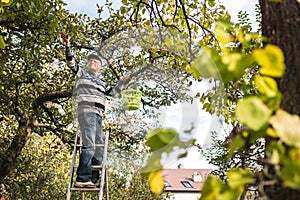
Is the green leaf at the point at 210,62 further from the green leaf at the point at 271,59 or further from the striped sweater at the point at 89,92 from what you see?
the striped sweater at the point at 89,92

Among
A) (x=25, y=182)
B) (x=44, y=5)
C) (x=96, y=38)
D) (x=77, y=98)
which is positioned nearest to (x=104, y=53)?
(x=77, y=98)

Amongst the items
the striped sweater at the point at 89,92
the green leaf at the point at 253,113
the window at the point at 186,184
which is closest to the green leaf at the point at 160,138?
the green leaf at the point at 253,113

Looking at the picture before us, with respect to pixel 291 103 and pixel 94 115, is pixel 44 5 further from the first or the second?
pixel 291 103

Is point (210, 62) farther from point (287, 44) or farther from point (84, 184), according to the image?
point (84, 184)

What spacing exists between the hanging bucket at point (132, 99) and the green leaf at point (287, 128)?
2.49m

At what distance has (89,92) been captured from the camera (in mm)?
4227

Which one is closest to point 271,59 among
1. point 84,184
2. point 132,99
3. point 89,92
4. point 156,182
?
point 156,182

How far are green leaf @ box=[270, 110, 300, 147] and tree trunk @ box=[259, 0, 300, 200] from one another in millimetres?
253

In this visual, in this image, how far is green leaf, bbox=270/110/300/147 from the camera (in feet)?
2.04

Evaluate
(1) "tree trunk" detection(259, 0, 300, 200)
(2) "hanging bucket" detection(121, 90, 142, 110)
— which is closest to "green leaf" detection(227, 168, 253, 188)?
(1) "tree trunk" detection(259, 0, 300, 200)

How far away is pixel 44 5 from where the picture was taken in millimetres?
5922

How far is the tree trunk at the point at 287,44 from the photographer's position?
35.7 inches

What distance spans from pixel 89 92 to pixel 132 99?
1.19 metres

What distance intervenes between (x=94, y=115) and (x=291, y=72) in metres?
3.43
